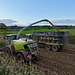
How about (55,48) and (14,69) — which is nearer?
(14,69)

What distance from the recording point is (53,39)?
11.7 metres

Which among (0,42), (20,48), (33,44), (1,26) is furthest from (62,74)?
(1,26)

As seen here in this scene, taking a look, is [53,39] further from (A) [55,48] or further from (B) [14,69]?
(B) [14,69]

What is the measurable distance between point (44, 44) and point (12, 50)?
605cm

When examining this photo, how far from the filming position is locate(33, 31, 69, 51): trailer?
11234mm

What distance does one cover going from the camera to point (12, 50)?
7.90 meters

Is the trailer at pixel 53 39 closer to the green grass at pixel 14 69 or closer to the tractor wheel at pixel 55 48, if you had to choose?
the tractor wheel at pixel 55 48

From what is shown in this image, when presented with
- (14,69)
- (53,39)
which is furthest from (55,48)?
(14,69)

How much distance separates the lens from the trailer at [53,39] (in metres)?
11.2

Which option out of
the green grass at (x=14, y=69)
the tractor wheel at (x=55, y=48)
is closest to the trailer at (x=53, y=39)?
the tractor wheel at (x=55, y=48)

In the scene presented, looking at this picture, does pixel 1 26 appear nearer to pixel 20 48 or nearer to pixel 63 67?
pixel 20 48

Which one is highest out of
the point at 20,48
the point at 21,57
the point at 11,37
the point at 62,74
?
the point at 11,37

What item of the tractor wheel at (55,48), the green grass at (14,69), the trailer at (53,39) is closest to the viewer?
the green grass at (14,69)

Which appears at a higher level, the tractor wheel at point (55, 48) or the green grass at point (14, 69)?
the green grass at point (14, 69)
